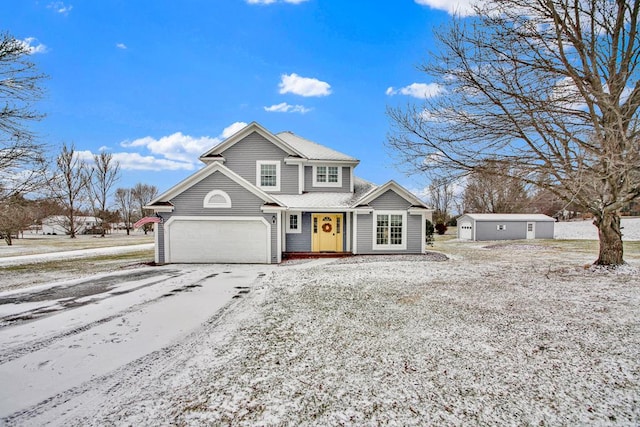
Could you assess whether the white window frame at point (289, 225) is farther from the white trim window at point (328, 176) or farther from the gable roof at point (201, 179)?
the gable roof at point (201, 179)

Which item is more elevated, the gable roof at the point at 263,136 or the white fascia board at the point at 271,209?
the gable roof at the point at 263,136

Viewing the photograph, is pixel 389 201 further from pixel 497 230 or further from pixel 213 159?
pixel 497 230

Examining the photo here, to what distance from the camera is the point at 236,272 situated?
34.8ft

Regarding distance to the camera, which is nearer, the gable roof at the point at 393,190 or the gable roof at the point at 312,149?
the gable roof at the point at 393,190

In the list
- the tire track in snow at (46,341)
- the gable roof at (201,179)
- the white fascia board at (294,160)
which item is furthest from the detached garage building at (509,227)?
the tire track in snow at (46,341)

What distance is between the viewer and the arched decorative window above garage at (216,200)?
12.3 m

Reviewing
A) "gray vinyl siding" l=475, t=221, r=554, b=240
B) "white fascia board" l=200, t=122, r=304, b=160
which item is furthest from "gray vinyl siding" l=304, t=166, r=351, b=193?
"gray vinyl siding" l=475, t=221, r=554, b=240

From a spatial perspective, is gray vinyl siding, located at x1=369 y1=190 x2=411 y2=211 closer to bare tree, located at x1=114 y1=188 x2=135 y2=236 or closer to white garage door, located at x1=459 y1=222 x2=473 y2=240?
white garage door, located at x1=459 y1=222 x2=473 y2=240

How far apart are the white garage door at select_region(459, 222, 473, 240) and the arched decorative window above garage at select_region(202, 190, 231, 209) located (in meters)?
25.3

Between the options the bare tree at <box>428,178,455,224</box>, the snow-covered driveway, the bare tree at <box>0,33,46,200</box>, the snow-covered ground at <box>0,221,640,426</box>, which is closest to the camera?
the snow-covered ground at <box>0,221,640,426</box>

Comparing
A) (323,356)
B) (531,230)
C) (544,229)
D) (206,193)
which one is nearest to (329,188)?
(206,193)

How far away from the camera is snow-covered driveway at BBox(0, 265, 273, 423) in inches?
136

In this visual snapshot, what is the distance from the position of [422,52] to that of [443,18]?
105 centimetres

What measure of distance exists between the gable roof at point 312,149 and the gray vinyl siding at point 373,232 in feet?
12.2
